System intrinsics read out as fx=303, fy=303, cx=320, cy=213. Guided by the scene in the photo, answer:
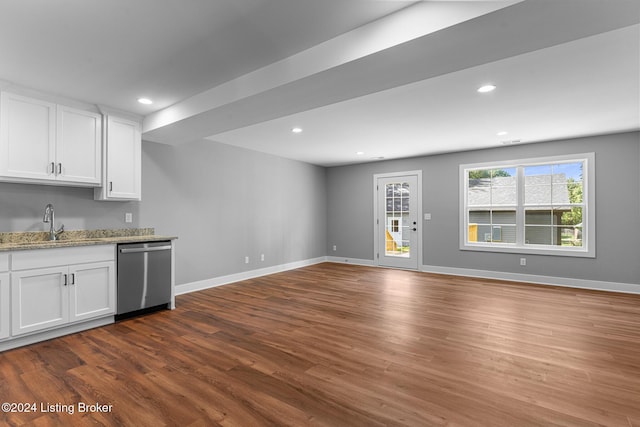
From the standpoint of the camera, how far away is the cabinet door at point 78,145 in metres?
3.36

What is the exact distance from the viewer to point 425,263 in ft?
21.6

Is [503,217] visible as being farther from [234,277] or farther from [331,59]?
[234,277]

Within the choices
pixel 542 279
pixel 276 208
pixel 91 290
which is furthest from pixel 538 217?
pixel 91 290

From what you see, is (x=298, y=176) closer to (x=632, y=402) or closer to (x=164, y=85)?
(x=164, y=85)

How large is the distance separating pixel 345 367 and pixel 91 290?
2.82 m

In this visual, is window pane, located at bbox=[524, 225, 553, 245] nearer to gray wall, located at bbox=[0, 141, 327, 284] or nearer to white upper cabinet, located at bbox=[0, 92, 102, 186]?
gray wall, located at bbox=[0, 141, 327, 284]

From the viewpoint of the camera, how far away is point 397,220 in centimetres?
705

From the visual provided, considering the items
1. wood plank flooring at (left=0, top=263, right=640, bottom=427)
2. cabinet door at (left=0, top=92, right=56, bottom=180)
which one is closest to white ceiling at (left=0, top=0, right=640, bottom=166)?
cabinet door at (left=0, top=92, right=56, bottom=180)

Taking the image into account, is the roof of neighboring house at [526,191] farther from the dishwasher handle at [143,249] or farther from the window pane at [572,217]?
the dishwasher handle at [143,249]

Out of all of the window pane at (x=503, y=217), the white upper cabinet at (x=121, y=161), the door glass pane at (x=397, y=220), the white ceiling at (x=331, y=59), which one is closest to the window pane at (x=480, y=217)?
the window pane at (x=503, y=217)

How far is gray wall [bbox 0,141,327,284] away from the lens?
141 inches

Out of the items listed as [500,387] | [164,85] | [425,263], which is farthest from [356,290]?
[164,85]

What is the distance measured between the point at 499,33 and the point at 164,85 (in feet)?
9.69

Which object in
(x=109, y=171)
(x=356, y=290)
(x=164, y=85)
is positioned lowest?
(x=356, y=290)
